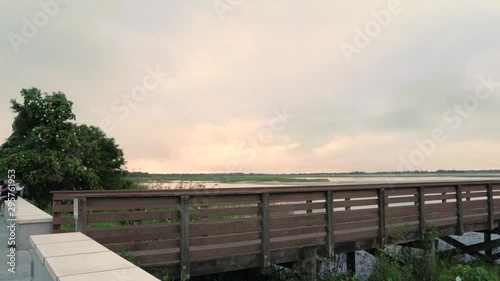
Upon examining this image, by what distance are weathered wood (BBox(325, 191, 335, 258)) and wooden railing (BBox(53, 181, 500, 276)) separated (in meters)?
0.02

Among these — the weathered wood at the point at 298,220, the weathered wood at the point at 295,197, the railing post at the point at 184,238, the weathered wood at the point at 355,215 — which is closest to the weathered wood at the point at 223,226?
the railing post at the point at 184,238

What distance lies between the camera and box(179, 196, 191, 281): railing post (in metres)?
6.47

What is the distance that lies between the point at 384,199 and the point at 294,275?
8.91ft

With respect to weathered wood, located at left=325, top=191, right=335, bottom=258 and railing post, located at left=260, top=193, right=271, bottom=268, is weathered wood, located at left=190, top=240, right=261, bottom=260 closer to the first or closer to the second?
railing post, located at left=260, top=193, right=271, bottom=268

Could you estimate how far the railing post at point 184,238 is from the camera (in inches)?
255

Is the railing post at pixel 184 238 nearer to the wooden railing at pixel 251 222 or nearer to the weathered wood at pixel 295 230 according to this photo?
the wooden railing at pixel 251 222

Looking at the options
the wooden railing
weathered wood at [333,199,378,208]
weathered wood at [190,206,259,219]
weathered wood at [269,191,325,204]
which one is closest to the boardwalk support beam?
the wooden railing

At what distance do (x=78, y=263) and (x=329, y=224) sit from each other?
224 inches

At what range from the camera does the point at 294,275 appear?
8328 millimetres

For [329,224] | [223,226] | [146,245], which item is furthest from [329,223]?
[146,245]

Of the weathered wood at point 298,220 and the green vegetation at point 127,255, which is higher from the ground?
the weathered wood at point 298,220

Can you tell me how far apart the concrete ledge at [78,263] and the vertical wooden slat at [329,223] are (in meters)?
4.84

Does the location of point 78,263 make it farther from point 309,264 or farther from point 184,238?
point 309,264

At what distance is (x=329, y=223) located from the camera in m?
8.34
